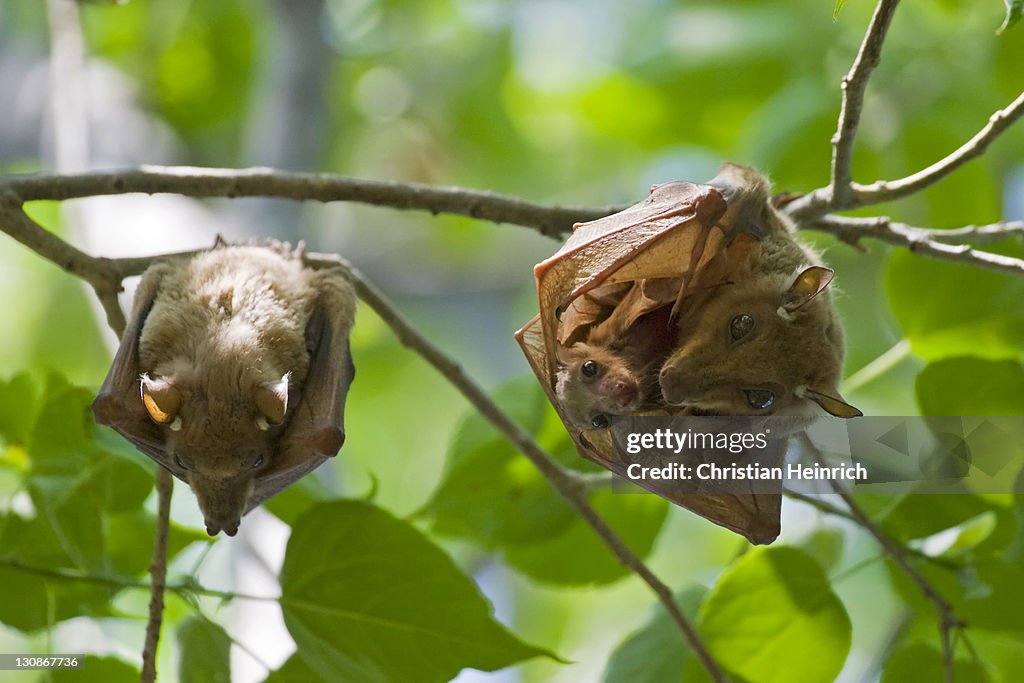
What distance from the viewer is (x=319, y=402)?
118 inches

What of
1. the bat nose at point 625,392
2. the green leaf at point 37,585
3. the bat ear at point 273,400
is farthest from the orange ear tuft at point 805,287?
the green leaf at point 37,585

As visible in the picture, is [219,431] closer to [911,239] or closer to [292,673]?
[292,673]

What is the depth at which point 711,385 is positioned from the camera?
9.01 ft

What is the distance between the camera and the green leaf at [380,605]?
10.4 ft

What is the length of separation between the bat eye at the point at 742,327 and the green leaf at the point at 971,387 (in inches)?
48.2

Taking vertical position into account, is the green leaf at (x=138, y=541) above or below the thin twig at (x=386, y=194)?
below

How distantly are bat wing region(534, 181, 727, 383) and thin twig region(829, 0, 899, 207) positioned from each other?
1.18ft

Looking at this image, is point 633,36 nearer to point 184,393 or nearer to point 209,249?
point 209,249

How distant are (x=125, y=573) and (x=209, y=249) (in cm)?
116

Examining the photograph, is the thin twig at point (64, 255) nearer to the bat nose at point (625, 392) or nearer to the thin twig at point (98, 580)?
the thin twig at point (98, 580)

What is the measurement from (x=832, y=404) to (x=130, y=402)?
6.16 ft

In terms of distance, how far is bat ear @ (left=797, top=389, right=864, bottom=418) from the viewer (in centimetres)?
275

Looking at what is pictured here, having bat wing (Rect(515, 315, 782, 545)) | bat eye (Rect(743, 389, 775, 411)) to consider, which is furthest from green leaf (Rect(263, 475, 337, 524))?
bat eye (Rect(743, 389, 775, 411))

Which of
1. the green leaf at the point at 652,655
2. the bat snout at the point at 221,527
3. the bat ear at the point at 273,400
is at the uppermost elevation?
the bat ear at the point at 273,400
